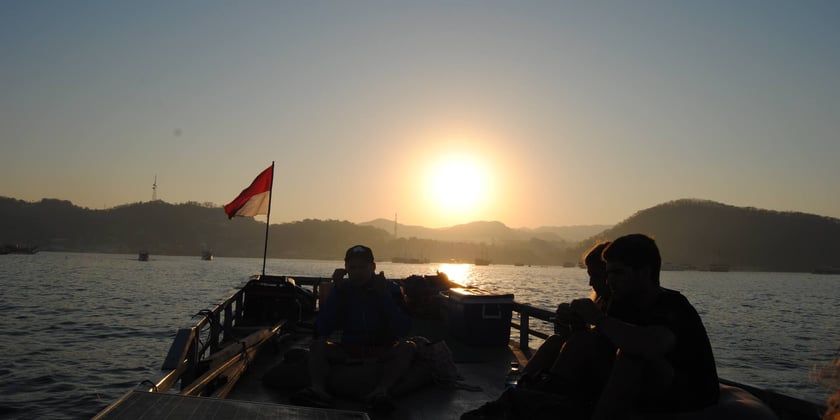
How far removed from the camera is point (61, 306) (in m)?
35.5

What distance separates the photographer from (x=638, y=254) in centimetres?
332

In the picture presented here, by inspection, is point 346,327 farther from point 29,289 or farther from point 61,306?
point 29,289

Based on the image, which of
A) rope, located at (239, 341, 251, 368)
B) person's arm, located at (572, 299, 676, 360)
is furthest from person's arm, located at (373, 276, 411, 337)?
person's arm, located at (572, 299, 676, 360)

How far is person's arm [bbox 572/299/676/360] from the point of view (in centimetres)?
316

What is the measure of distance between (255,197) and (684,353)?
14.1 meters

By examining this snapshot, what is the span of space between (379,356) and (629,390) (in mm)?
3762

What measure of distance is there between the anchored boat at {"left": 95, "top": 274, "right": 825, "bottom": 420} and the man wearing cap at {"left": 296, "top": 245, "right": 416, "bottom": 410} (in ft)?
0.85

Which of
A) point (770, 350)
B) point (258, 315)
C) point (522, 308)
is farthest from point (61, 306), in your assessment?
point (770, 350)

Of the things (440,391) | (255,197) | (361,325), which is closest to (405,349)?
(361,325)

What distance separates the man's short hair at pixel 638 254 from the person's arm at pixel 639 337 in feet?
1.08

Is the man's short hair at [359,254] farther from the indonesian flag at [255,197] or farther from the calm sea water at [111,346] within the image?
the indonesian flag at [255,197]

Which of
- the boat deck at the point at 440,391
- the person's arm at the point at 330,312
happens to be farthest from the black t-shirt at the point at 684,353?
the person's arm at the point at 330,312

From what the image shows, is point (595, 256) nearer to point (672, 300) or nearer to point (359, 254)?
point (672, 300)

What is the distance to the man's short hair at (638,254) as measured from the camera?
131 inches
